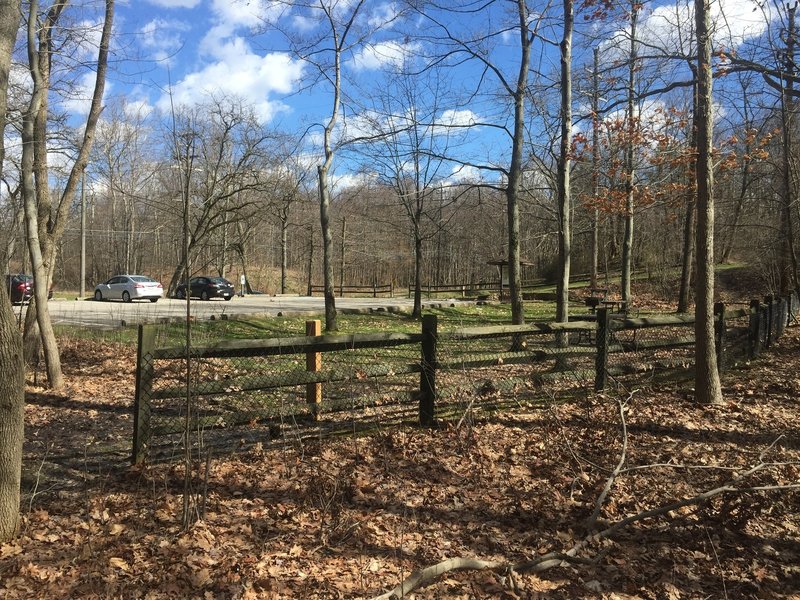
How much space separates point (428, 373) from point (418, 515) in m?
2.12

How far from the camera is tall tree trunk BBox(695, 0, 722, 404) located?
7.06 meters

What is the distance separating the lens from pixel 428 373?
630cm

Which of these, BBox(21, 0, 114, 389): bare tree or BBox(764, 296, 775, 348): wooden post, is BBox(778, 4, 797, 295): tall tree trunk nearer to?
BBox(764, 296, 775, 348): wooden post

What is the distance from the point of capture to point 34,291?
8797 mm

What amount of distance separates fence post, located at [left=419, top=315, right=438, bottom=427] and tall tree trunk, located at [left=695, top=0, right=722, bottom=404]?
3818 mm

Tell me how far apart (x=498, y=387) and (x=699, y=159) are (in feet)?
13.2

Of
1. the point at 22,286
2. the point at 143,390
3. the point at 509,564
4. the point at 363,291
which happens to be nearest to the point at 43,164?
the point at 22,286

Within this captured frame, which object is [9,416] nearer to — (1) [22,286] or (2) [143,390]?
(2) [143,390]

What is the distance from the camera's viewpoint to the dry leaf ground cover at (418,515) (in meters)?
3.38

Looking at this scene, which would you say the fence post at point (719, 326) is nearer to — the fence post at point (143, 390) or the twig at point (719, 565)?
the twig at point (719, 565)

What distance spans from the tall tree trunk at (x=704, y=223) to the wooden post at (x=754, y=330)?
14.0ft

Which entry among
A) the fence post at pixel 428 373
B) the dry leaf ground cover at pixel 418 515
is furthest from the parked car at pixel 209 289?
the fence post at pixel 428 373

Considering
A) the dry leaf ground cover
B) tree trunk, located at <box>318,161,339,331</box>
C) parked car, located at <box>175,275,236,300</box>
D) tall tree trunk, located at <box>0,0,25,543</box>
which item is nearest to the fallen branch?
the dry leaf ground cover

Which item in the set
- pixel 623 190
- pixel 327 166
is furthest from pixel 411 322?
pixel 623 190
